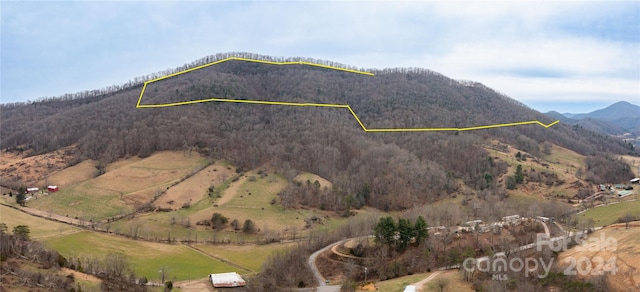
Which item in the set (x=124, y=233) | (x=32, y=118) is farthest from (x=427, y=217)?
(x=32, y=118)

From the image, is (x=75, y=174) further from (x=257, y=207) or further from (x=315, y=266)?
(x=315, y=266)

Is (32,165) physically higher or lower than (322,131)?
lower

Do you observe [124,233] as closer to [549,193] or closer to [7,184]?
[7,184]

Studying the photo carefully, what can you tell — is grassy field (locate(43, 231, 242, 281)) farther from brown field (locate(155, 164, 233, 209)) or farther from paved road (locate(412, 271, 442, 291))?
paved road (locate(412, 271, 442, 291))

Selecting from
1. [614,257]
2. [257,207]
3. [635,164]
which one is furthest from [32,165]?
[635,164]

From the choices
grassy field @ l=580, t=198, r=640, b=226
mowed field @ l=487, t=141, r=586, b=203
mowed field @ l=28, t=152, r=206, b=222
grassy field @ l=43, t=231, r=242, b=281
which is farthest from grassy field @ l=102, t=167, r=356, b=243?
grassy field @ l=580, t=198, r=640, b=226

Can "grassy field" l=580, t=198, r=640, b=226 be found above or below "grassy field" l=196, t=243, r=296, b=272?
above
